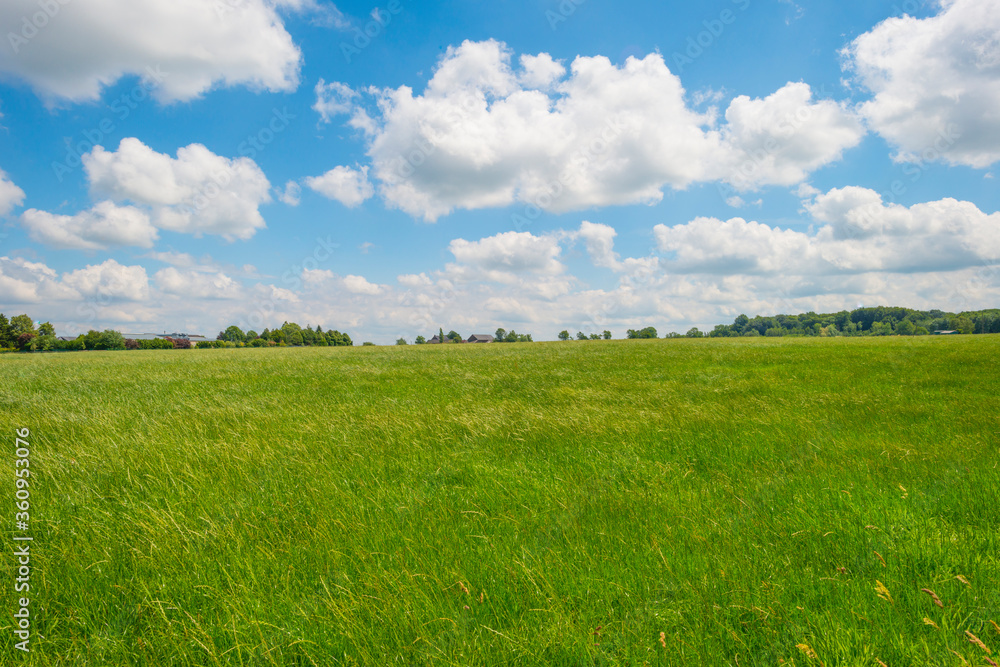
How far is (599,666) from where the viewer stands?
2576 millimetres

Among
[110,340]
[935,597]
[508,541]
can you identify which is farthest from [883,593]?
[110,340]

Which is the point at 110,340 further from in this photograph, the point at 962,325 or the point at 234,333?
the point at 962,325

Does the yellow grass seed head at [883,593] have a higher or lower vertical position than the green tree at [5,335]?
lower

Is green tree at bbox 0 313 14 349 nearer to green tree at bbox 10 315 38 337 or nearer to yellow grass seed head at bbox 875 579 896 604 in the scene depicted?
green tree at bbox 10 315 38 337

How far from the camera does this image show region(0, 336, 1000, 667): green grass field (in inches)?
108

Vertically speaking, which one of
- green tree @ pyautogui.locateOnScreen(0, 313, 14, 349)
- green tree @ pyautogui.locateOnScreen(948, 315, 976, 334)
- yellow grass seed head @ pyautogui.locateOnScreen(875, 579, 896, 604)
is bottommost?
yellow grass seed head @ pyautogui.locateOnScreen(875, 579, 896, 604)

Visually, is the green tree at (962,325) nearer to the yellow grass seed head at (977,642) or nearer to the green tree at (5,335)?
the green tree at (5,335)

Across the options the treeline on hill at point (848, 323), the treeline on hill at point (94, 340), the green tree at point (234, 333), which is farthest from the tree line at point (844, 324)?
the green tree at point (234, 333)

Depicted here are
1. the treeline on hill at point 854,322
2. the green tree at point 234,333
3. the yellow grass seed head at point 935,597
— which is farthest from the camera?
the green tree at point 234,333

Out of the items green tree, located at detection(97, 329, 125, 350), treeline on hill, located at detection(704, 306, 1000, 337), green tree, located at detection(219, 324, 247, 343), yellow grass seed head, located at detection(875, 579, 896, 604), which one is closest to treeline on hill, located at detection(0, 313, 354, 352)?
green tree, located at detection(97, 329, 125, 350)

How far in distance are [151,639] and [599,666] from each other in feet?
9.80

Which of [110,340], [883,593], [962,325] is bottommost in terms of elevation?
[883,593]

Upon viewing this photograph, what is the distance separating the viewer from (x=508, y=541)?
3914 mm

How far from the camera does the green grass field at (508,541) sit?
8.96ft
